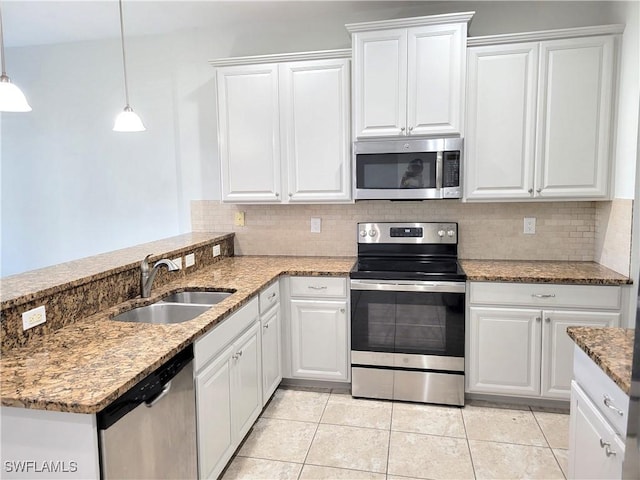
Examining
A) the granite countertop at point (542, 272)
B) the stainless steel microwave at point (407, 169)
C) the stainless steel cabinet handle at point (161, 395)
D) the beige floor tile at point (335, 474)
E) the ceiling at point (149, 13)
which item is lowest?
the beige floor tile at point (335, 474)

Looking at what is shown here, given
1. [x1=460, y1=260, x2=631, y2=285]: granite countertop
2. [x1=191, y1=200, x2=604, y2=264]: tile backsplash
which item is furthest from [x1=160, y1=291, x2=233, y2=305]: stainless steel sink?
[x1=460, y1=260, x2=631, y2=285]: granite countertop

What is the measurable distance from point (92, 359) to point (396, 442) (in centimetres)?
172

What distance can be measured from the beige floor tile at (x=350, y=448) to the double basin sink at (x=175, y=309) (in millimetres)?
997

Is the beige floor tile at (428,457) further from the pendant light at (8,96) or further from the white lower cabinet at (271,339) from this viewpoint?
the pendant light at (8,96)

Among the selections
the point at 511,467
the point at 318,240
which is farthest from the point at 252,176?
the point at 511,467

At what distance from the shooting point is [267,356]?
8.99 feet

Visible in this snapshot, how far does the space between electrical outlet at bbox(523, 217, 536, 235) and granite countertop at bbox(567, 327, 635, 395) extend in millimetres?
1604

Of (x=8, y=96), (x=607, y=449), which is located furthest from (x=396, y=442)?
(x=8, y=96)

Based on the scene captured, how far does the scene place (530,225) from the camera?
3160mm

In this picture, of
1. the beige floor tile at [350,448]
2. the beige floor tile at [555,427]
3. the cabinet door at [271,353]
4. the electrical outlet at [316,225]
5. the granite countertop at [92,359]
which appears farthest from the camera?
the electrical outlet at [316,225]

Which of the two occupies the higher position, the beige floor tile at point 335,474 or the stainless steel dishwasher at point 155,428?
the stainless steel dishwasher at point 155,428

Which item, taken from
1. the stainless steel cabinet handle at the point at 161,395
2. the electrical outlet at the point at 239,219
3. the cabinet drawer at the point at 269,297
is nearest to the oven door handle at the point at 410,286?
the cabinet drawer at the point at 269,297

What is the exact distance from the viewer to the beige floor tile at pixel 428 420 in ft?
8.46

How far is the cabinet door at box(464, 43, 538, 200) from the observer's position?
2.79 meters
